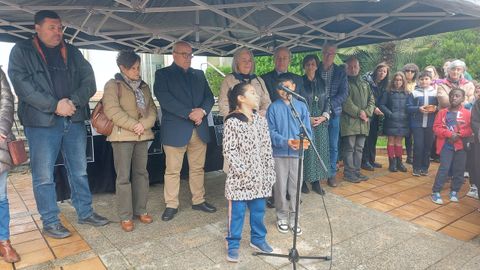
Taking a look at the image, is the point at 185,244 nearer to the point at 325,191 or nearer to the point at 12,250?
the point at 12,250

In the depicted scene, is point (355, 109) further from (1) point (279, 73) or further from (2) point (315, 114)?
(1) point (279, 73)

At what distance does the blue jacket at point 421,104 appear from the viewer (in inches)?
201

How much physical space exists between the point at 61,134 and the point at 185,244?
150cm

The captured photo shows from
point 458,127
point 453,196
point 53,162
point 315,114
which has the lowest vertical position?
point 453,196

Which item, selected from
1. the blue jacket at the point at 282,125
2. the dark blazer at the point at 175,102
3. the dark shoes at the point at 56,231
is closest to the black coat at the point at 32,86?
the dark blazer at the point at 175,102

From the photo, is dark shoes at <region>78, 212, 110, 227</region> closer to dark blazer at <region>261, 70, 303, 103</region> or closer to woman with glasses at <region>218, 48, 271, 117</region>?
woman with glasses at <region>218, 48, 271, 117</region>

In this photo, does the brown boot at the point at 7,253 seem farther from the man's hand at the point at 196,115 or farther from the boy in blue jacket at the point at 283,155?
the boy in blue jacket at the point at 283,155

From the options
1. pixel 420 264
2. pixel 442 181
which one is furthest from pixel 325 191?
pixel 420 264

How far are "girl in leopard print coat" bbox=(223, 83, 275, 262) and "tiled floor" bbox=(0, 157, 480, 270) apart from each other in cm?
114

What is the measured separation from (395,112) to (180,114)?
3.59 metres

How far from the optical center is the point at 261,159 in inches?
109

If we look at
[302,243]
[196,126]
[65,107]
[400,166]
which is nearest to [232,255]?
[302,243]

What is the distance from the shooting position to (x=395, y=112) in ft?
17.3

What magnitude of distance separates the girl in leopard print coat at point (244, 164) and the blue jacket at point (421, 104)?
341cm
